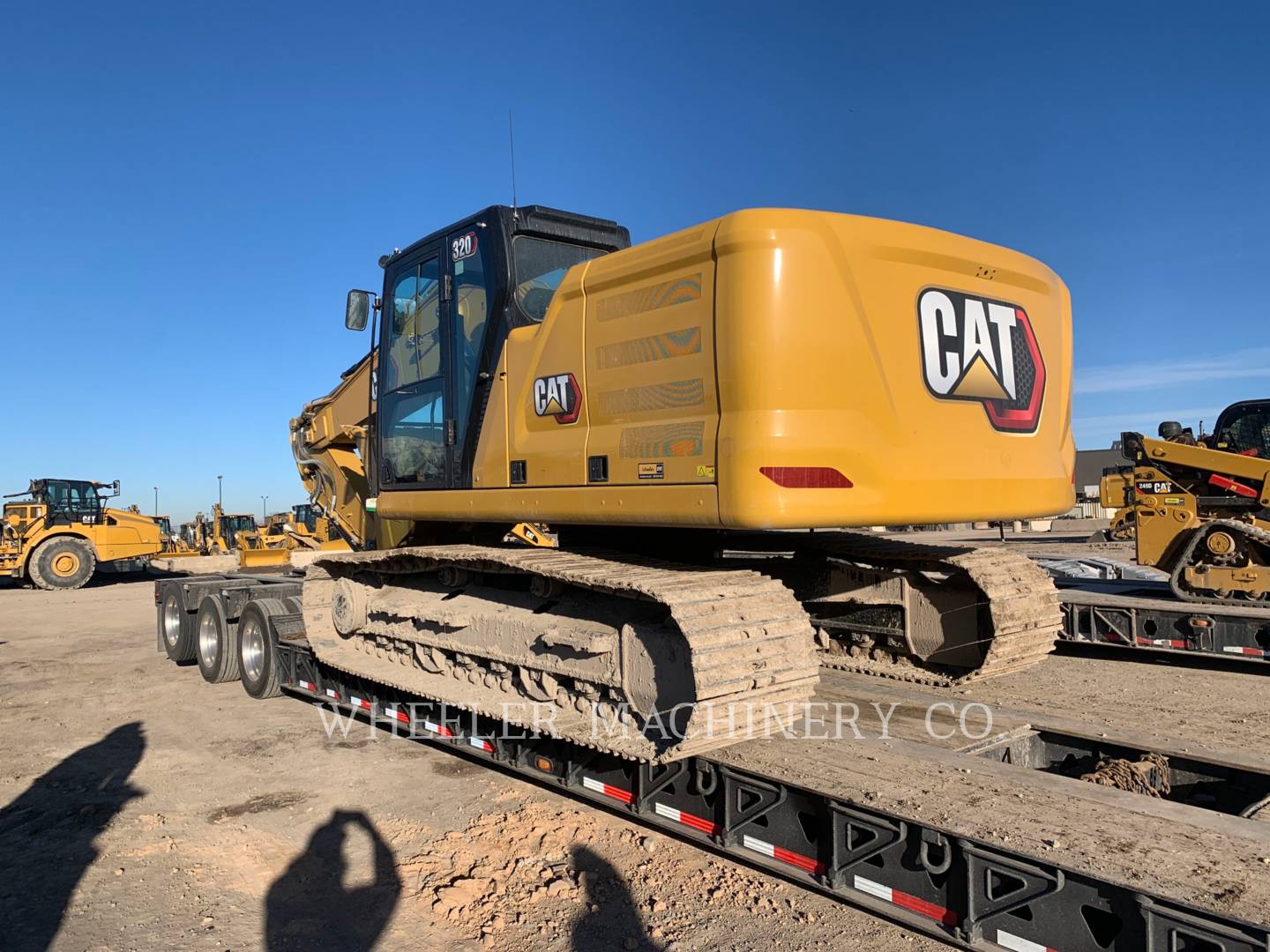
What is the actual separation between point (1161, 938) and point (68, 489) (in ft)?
93.9

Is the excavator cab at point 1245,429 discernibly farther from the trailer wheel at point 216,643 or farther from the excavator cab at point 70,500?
the excavator cab at point 70,500

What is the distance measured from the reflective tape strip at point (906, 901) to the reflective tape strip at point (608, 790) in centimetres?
146

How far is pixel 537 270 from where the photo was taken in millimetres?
5297

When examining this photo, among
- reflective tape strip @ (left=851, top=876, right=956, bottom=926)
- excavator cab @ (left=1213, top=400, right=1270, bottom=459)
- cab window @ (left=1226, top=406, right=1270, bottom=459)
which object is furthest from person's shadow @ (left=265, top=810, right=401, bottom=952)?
cab window @ (left=1226, top=406, right=1270, bottom=459)

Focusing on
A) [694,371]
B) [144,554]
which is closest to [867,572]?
[694,371]

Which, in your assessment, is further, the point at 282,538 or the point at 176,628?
the point at 282,538

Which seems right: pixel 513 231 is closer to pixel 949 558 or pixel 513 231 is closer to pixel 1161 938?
pixel 949 558

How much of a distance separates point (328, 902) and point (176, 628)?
690 cm

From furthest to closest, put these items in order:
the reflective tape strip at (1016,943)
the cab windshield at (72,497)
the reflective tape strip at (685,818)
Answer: the cab windshield at (72,497) → the reflective tape strip at (685,818) → the reflective tape strip at (1016,943)

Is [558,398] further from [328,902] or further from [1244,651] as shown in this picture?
[1244,651]

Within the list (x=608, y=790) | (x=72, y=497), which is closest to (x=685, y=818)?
(x=608, y=790)

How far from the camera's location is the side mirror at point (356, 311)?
6.49 meters

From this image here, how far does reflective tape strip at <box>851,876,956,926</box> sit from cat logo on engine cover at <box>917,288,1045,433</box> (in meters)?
2.12

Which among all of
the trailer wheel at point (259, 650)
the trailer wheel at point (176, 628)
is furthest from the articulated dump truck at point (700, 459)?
the trailer wheel at point (176, 628)
